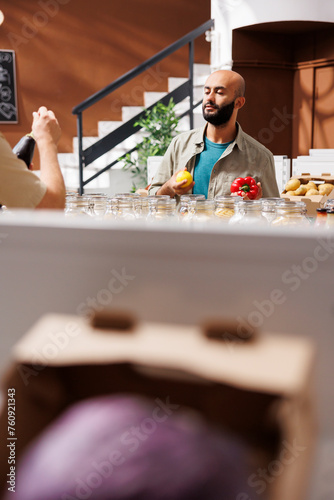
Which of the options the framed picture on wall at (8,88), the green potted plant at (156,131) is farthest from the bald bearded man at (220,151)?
the framed picture on wall at (8,88)

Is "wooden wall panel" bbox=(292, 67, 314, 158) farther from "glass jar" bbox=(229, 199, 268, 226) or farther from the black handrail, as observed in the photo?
"glass jar" bbox=(229, 199, 268, 226)

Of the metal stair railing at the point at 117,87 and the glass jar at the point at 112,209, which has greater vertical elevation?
the metal stair railing at the point at 117,87

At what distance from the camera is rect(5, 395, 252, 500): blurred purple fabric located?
34cm

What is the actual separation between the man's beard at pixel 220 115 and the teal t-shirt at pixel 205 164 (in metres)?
0.10

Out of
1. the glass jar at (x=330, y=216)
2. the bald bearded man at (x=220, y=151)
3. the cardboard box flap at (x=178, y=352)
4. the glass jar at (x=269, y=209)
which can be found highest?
the bald bearded man at (x=220, y=151)

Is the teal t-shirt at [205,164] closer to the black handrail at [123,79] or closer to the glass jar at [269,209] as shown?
the glass jar at [269,209]

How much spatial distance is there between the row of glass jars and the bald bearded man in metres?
1.36

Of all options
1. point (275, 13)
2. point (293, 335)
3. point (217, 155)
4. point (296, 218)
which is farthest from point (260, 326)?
point (275, 13)

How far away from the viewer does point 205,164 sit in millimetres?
2451

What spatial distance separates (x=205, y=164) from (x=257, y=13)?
3339 millimetres

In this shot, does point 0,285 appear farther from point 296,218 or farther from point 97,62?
point 97,62

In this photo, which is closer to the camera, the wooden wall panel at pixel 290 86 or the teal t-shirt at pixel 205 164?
the teal t-shirt at pixel 205 164

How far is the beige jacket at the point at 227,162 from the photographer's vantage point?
2.37m

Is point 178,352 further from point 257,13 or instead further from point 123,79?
point 257,13
